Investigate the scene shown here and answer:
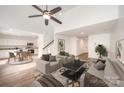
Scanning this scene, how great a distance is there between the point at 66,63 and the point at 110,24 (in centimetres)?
197

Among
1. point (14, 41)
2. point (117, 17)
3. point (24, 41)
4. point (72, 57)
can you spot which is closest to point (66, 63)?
point (72, 57)

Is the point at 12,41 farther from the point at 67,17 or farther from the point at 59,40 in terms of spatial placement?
the point at 67,17

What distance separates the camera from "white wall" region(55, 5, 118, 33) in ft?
7.91

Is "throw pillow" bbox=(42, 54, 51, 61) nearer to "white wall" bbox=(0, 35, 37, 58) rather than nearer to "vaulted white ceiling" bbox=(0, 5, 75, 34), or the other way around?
"white wall" bbox=(0, 35, 37, 58)

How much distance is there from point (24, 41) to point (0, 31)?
56cm

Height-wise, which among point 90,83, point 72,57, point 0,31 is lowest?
point 90,83

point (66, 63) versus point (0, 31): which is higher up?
point (0, 31)

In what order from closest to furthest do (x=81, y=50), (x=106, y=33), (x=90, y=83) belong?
(x=90, y=83) < (x=81, y=50) < (x=106, y=33)

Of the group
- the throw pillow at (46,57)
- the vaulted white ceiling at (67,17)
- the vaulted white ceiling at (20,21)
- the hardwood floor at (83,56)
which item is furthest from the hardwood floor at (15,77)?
the hardwood floor at (83,56)
